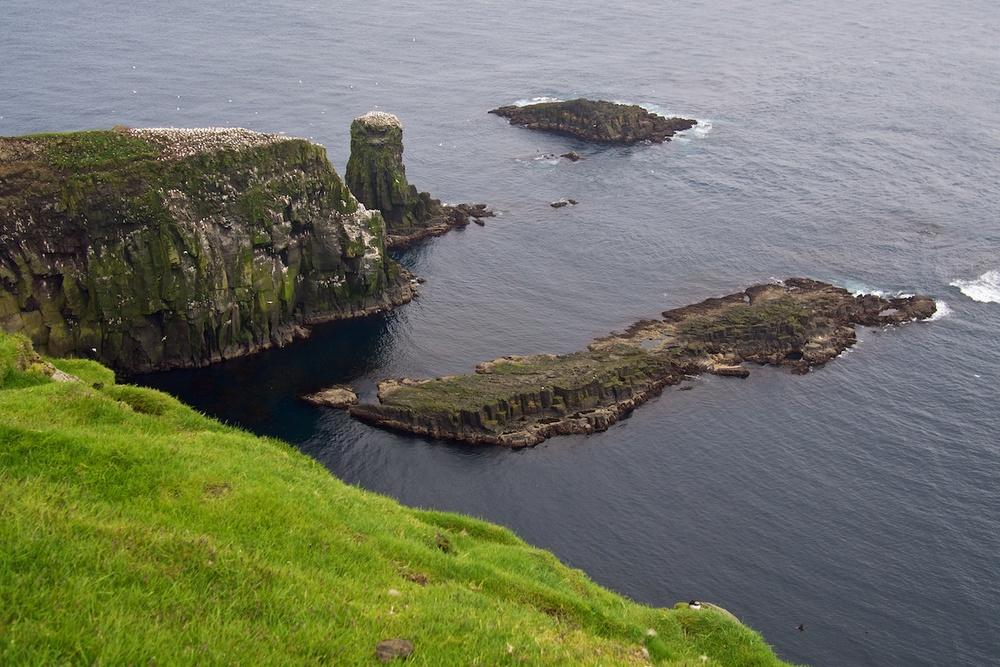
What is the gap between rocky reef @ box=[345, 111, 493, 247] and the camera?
110 metres

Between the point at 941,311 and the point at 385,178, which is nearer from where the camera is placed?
the point at 941,311

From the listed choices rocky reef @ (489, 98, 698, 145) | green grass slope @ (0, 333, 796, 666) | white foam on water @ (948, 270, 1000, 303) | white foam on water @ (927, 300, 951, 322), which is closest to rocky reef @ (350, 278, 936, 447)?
white foam on water @ (927, 300, 951, 322)

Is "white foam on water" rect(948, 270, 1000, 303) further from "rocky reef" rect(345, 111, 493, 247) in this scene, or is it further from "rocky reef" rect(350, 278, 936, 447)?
"rocky reef" rect(345, 111, 493, 247)

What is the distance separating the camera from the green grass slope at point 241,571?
18109mm

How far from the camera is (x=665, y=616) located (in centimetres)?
2978

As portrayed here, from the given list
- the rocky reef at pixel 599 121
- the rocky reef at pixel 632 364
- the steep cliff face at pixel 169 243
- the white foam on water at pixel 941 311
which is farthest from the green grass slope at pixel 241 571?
the rocky reef at pixel 599 121

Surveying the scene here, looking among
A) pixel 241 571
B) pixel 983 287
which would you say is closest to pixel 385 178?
pixel 983 287

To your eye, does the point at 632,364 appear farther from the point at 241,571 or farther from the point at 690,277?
the point at 241,571

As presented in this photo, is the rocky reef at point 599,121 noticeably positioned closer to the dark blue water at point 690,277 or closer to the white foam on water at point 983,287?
the dark blue water at point 690,277

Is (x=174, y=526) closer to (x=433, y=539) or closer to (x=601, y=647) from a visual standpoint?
(x=433, y=539)

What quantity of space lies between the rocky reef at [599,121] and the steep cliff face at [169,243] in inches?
2650

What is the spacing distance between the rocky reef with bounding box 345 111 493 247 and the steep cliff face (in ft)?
60.4

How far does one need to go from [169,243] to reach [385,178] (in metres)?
35.7

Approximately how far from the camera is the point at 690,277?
10338 cm
